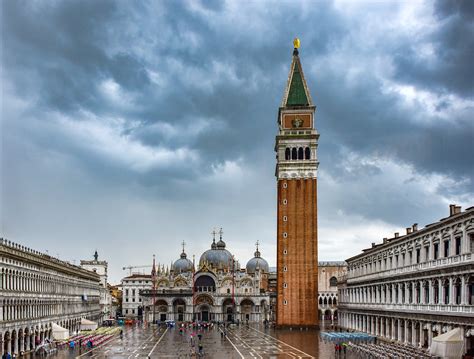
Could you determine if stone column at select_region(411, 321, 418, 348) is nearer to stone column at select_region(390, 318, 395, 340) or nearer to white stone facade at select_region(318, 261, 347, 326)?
stone column at select_region(390, 318, 395, 340)

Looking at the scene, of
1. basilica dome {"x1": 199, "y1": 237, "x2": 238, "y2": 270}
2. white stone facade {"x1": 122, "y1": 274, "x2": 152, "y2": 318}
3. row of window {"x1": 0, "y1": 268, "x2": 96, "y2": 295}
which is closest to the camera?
row of window {"x1": 0, "y1": 268, "x2": 96, "y2": 295}

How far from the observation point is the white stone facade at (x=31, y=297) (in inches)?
2115

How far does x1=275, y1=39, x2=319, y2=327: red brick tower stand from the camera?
310ft

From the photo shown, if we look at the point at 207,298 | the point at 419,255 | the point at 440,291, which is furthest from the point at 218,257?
the point at 440,291

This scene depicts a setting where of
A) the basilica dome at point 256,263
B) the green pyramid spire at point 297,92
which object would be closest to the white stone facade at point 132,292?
the basilica dome at point 256,263

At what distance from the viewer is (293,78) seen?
340 ft

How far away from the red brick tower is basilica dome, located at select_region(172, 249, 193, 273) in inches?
2237

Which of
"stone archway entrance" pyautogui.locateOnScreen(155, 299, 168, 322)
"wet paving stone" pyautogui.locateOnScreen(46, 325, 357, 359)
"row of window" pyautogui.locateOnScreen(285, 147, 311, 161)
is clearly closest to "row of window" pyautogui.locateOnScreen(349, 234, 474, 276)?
"wet paving stone" pyautogui.locateOnScreen(46, 325, 357, 359)

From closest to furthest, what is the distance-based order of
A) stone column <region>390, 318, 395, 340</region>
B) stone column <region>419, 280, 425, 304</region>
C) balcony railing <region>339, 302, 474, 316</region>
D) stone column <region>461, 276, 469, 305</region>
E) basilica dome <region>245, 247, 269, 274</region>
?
stone column <region>461, 276, 469, 305</region>, balcony railing <region>339, 302, 474, 316</region>, stone column <region>419, 280, 425, 304</region>, stone column <region>390, 318, 395, 340</region>, basilica dome <region>245, 247, 269, 274</region>

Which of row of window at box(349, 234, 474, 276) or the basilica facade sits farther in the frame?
the basilica facade

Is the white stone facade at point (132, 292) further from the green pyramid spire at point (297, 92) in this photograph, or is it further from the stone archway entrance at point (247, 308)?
the green pyramid spire at point (297, 92)

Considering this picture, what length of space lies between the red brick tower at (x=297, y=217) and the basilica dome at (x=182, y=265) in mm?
56831

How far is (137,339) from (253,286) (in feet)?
180

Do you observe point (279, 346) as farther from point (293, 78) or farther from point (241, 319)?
point (241, 319)
